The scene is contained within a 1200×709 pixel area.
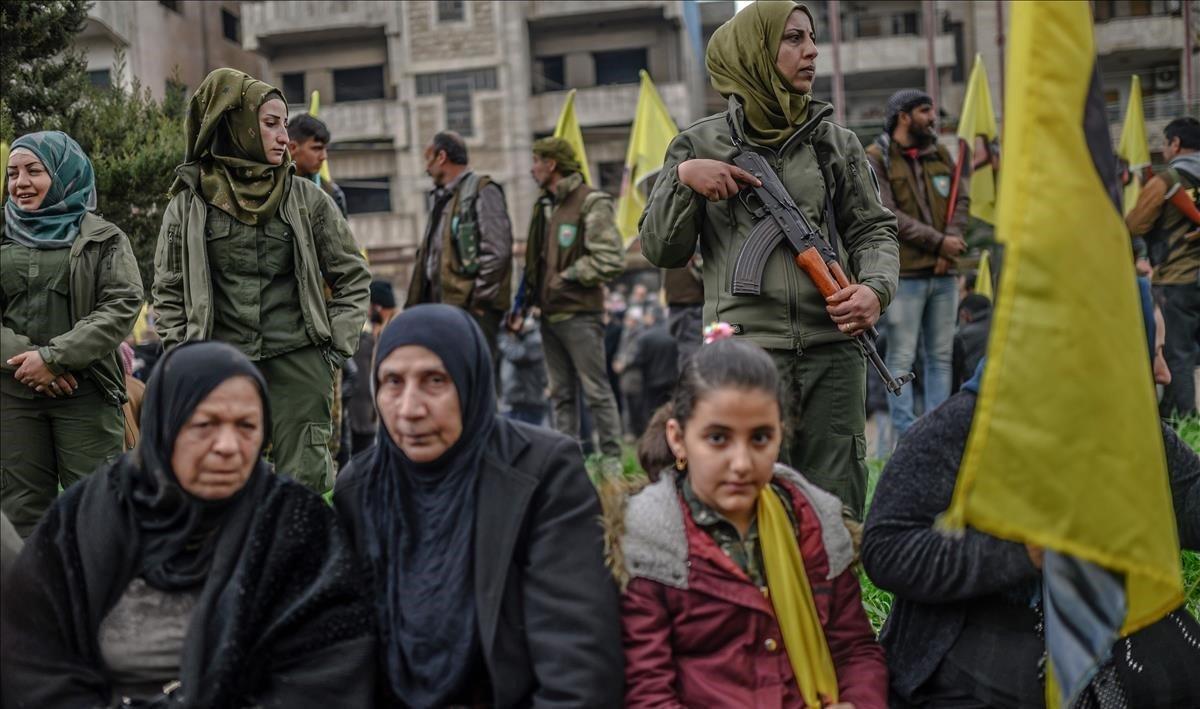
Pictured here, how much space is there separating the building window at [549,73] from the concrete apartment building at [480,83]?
1.5 inches

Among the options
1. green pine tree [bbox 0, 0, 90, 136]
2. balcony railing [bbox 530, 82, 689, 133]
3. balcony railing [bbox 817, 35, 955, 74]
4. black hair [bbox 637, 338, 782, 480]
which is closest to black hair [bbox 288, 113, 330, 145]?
green pine tree [bbox 0, 0, 90, 136]

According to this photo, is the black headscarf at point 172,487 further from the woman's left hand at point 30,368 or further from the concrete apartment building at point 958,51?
the concrete apartment building at point 958,51

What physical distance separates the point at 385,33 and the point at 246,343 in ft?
109

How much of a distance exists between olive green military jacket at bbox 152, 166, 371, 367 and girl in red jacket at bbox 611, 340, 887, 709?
234cm

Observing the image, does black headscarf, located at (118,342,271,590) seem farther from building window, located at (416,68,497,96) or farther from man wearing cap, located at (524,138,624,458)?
building window, located at (416,68,497,96)

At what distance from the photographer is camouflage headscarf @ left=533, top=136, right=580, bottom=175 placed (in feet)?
25.5

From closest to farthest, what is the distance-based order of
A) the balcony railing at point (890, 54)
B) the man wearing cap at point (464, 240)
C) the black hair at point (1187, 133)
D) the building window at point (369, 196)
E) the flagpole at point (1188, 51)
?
the man wearing cap at point (464, 240) < the black hair at point (1187, 133) < the flagpole at point (1188, 51) < the balcony railing at point (890, 54) < the building window at point (369, 196)

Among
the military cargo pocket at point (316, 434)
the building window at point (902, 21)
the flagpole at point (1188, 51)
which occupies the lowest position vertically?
the military cargo pocket at point (316, 434)

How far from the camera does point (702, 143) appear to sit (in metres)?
4.38

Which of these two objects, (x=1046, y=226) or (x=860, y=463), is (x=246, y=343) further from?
(x=1046, y=226)

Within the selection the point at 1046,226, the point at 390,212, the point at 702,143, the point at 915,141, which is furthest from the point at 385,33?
the point at 1046,226

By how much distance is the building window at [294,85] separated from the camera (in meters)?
37.6

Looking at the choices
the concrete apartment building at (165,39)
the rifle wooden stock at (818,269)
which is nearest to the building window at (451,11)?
the concrete apartment building at (165,39)

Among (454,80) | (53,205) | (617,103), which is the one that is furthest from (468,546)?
(454,80)
